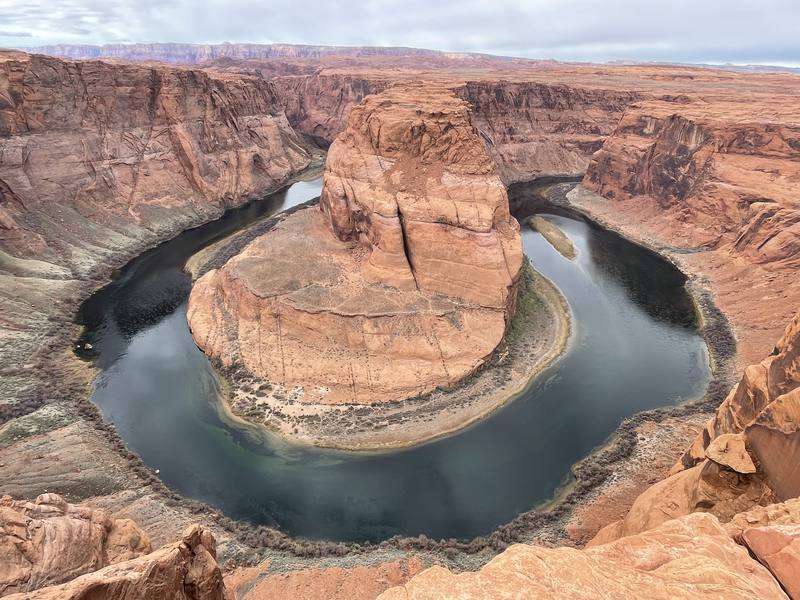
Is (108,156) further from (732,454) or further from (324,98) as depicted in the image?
(324,98)

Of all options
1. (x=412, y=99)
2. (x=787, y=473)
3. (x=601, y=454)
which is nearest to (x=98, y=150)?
(x=412, y=99)

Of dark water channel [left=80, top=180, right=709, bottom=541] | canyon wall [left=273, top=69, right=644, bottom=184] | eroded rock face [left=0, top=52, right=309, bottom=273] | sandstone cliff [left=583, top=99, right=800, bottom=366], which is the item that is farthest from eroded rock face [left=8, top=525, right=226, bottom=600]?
canyon wall [left=273, top=69, right=644, bottom=184]

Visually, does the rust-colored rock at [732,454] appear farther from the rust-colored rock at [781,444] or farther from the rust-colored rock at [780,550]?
the rust-colored rock at [780,550]

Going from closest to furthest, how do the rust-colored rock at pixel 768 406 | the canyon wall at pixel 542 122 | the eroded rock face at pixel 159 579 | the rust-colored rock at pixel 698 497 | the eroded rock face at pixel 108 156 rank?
the eroded rock face at pixel 159 579 < the rust-colored rock at pixel 768 406 < the rust-colored rock at pixel 698 497 < the eroded rock face at pixel 108 156 < the canyon wall at pixel 542 122

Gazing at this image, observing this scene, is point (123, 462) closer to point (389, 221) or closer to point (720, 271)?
point (389, 221)

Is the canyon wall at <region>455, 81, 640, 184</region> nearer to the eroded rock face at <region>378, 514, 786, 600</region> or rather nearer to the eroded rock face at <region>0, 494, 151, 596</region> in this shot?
the eroded rock face at <region>378, 514, 786, 600</region>

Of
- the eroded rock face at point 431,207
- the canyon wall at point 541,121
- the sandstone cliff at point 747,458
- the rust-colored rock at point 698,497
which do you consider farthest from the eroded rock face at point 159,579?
the canyon wall at point 541,121
